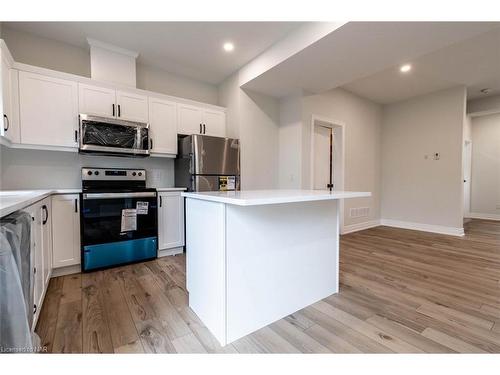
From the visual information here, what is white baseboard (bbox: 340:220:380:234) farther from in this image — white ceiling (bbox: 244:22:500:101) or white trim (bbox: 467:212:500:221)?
white trim (bbox: 467:212:500:221)

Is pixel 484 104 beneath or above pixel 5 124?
above

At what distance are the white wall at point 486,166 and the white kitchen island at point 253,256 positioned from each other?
252 inches

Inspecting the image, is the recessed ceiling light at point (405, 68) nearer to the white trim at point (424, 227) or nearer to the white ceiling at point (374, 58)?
the white ceiling at point (374, 58)

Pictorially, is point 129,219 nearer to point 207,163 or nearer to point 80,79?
point 207,163

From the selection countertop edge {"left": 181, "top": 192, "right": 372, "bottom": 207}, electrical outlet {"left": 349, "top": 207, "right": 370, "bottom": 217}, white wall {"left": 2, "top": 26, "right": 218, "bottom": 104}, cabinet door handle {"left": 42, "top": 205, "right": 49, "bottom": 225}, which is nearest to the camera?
countertop edge {"left": 181, "top": 192, "right": 372, "bottom": 207}

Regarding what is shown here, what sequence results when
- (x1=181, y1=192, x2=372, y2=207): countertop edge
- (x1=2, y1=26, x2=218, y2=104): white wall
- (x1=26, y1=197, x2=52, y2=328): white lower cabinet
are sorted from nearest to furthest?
(x1=181, y1=192, x2=372, y2=207): countertop edge → (x1=26, y1=197, x2=52, y2=328): white lower cabinet → (x1=2, y1=26, x2=218, y2=104): white wall

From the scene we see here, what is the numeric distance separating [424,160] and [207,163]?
431cm

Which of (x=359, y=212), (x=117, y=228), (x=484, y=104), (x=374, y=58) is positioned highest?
(x=484, y=104)

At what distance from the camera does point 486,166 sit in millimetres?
5742

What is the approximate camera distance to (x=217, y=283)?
1.45 metres

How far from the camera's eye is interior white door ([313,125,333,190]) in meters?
4.20

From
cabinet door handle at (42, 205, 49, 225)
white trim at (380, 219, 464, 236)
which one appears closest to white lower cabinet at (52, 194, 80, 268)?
cabinet door handle at (42, 205, 49, 225)

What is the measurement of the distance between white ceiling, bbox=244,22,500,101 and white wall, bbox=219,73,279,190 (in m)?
0.23

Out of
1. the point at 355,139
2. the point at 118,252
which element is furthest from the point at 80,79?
the point at 355,139
